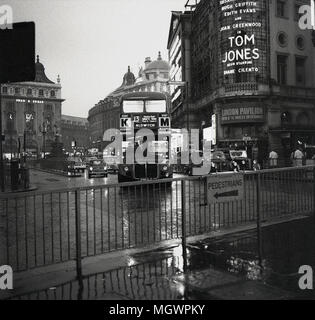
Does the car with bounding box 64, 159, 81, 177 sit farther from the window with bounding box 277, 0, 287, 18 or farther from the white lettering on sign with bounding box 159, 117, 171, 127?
the window with bounding box 277, 0, 287, 18

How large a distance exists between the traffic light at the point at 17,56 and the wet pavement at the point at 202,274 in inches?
107

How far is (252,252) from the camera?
6824mm

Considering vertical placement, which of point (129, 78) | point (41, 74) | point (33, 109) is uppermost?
point (129, 78)

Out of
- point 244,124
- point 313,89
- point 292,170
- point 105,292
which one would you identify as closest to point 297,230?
point 292,170

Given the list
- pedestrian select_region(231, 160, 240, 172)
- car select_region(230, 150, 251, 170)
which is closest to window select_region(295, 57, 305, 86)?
car select_region(230, 150, 251, 170)

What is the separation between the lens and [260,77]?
4025cm

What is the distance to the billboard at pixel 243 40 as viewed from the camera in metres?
39.8

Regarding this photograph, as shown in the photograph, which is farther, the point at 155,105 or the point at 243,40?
the point at 243,40

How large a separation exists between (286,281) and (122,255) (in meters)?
2.72

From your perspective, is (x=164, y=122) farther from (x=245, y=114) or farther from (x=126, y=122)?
(x=245, y=114)

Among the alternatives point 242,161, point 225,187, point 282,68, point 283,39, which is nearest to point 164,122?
point 242,161

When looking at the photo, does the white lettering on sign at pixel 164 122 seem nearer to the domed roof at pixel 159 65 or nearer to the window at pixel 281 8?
the window at pixel 281 8

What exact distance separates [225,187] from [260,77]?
3456 centimetres

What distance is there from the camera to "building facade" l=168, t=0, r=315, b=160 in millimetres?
39781
